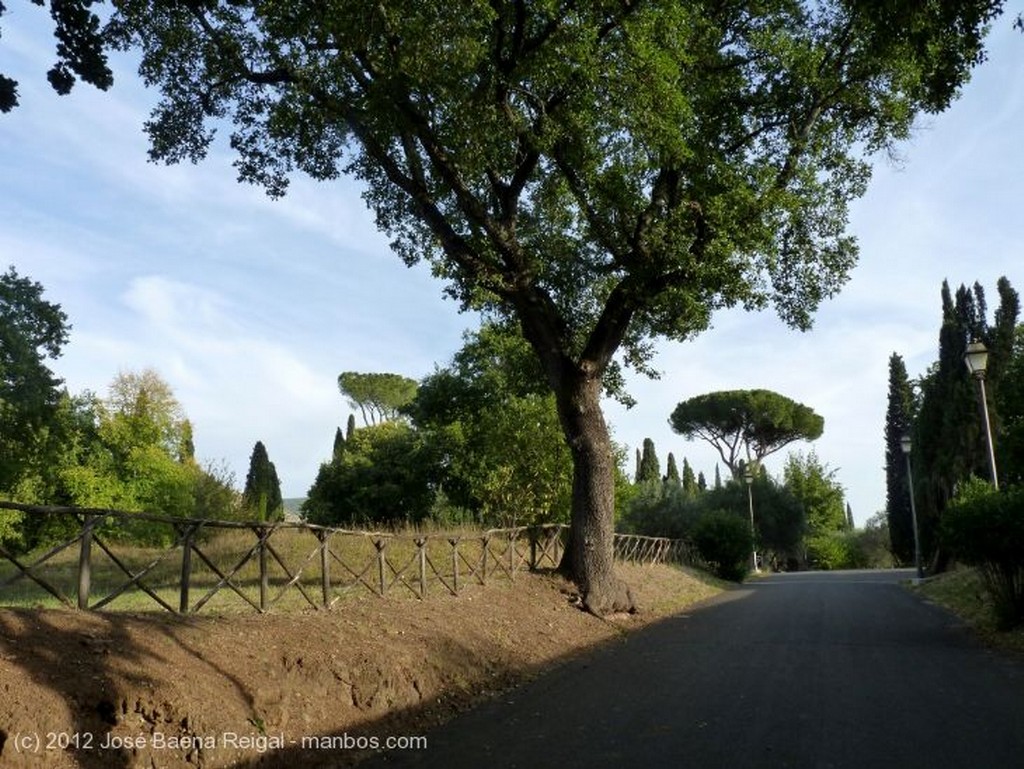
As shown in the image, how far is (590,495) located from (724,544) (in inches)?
805

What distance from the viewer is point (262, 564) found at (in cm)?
966

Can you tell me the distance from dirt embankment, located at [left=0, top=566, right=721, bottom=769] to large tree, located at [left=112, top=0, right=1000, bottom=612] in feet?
21.2

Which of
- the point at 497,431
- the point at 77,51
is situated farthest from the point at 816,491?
the point at 77,51

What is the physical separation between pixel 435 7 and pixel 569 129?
2735mm

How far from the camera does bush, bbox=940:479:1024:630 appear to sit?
1179 centimetres

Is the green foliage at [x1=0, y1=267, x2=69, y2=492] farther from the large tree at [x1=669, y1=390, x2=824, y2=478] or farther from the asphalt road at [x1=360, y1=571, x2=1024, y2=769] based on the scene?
the large tree at [x1=669, y1=390, x2=824, y2=478]

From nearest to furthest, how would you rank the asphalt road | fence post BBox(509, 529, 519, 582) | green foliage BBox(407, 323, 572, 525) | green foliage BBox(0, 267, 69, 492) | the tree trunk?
1. the asphalt road
2. the tree trunk
3. fence post BBox(509, 529, 519, 582)
4. green foliage BBox(407, 323, 572, 525)
5. green foliage BBox(0, 267, 69, 492)

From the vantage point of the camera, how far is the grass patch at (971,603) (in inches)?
467

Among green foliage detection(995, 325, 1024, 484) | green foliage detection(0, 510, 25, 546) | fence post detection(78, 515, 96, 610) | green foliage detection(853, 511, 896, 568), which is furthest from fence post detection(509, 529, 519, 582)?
green foliage detection(853, 511, 896, 568)

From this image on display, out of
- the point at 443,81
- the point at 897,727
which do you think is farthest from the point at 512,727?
the point at 443,81

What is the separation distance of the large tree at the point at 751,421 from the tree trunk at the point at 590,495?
1677 inches

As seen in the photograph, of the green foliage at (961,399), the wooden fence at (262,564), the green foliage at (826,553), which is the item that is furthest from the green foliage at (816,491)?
the wooden fence at (262,564)

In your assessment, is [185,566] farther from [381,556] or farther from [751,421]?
[751,421]

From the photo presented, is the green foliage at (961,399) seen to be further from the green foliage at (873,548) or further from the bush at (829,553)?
the green foliage at (873,548)
